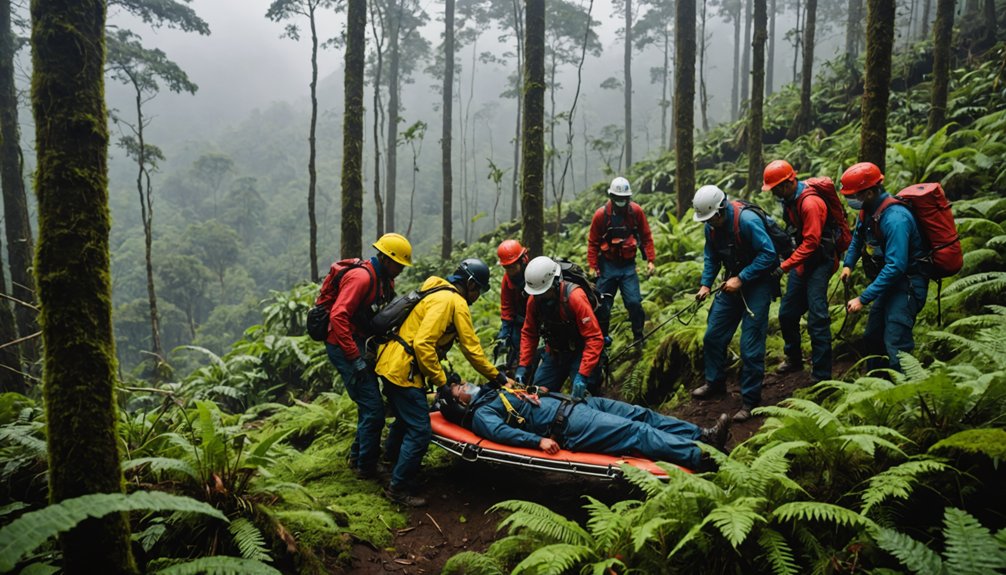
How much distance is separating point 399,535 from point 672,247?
8.78m

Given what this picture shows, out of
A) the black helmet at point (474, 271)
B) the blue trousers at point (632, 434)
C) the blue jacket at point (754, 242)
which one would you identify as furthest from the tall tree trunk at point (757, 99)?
the blue trousers at point (632, 434)

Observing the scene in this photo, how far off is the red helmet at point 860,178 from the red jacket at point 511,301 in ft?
13.3

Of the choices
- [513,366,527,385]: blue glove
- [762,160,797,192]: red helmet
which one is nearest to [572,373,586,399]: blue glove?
[513,366,527,385]: blue glove

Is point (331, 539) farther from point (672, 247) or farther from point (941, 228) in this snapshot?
point (672, 247)

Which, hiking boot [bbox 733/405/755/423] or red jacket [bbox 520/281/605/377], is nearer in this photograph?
red jacket [bbox 520/281/605/377]

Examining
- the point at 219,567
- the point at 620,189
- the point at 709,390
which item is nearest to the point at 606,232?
the point at 620,189

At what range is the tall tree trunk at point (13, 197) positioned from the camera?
12.1 metres

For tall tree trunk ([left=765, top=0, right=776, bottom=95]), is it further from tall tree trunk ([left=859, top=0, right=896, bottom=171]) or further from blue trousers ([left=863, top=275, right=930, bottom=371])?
blue trousers ([left=863, top=275, right=930, bottom=371])

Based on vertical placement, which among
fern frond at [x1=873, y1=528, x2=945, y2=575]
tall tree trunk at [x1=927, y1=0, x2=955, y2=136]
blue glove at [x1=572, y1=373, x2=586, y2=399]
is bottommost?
blue glove at [x1=572, y1=373, x2=586, y2=399]

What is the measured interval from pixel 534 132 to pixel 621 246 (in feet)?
9.66

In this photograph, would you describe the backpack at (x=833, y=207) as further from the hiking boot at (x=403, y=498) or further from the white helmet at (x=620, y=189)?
the hiking boot at (x=403, y=498)

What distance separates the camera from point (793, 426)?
388 centimetres

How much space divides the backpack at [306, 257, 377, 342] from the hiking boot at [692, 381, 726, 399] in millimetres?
4322

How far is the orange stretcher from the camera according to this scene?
4.66 m
